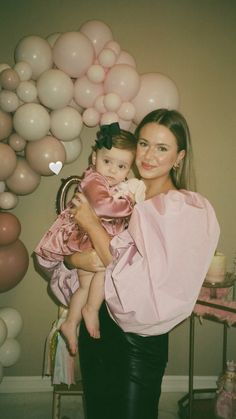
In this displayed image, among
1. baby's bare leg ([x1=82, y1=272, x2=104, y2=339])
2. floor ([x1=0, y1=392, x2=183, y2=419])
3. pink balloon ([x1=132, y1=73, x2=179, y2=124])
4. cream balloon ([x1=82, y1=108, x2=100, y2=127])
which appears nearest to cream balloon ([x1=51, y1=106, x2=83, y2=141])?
cream balloon ([x1=82, y1=108, x2=100, y2=127])

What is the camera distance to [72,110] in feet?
7.26

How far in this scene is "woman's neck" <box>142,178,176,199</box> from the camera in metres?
1.74

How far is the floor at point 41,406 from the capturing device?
2.46 metres

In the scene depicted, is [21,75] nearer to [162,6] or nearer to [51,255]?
[51,255]

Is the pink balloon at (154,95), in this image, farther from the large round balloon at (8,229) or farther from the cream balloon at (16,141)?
the large round balloon at (8,229)

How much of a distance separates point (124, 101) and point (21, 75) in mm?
672

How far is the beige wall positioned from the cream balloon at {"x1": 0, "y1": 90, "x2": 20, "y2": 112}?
70 centimetres

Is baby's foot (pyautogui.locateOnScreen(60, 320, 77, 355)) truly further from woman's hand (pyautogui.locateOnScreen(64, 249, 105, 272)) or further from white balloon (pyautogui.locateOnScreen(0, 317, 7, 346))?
white balloon (pyautogui.locateOnScreen(0, 317, 7, 346))

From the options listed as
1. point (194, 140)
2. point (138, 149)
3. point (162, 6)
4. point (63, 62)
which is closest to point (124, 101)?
point (63, 62)

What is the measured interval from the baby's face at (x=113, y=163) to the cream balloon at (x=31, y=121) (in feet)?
1.85

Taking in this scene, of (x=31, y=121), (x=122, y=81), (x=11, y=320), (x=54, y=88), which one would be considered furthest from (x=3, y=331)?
(x=122, y=81)

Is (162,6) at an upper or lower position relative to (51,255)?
upper

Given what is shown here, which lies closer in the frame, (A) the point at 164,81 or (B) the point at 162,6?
(A) the point at 164,81

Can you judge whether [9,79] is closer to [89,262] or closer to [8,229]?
[8,229]
